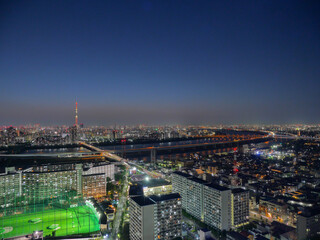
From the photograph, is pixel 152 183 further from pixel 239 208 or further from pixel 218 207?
pixel 239 208

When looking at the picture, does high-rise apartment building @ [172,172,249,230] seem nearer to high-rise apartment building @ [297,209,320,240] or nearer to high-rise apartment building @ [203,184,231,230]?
high-rise apartment building @ [203,184,231,230]

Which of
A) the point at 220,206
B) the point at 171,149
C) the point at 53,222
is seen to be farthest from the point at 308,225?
the point at 171,149

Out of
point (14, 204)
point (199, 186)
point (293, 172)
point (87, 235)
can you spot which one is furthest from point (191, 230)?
point (293, 172)

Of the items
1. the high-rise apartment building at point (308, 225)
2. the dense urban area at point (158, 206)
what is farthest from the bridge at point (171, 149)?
the high-rise apartment building at point (308, 225)

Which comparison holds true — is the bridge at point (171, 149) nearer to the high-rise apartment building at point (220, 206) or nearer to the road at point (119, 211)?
the road at point (119, 211)

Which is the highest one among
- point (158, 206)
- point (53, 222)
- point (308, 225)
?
point (158, 206)
